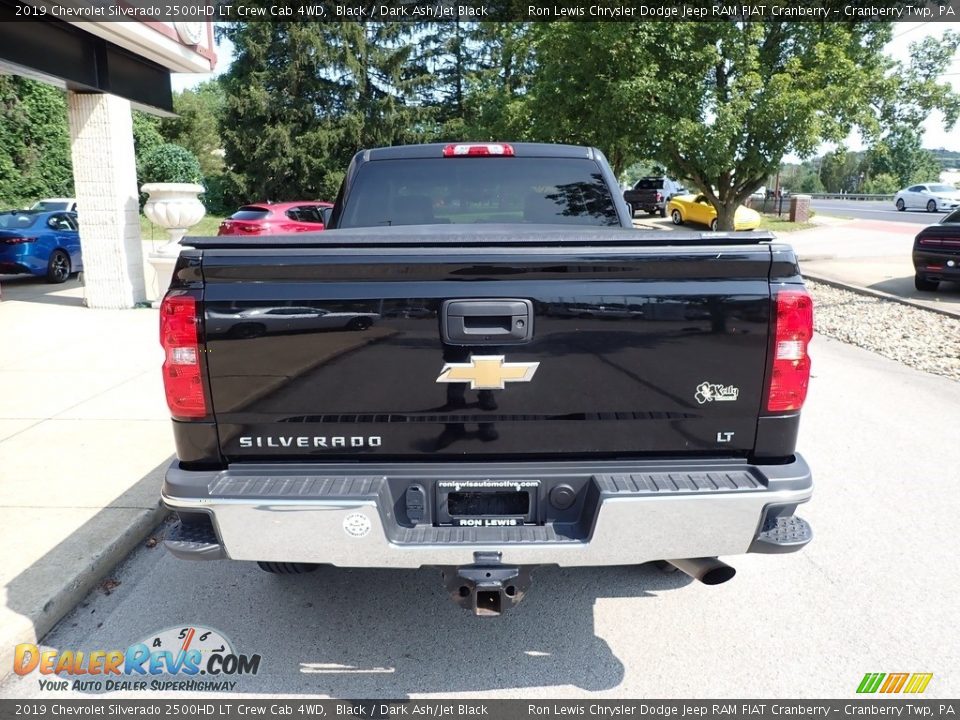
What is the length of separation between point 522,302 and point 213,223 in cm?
3261

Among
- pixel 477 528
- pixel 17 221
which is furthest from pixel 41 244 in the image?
pixel 477 528

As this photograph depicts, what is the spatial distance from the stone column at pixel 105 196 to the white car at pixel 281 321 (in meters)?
10.3

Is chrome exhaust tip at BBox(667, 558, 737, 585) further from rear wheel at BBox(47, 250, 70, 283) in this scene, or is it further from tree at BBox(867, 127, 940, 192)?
tree at BBox(867, 127, 940, 192)

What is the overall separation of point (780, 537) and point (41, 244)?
51.2 ft

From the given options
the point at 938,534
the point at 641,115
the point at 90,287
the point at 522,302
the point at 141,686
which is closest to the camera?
the point at 522,302

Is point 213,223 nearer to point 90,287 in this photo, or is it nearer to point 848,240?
point 90,287

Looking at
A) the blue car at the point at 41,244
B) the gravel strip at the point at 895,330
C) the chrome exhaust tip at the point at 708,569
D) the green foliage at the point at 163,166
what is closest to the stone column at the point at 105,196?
the blue car at the point at 41,244

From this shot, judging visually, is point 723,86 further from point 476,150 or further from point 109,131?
point 476,150

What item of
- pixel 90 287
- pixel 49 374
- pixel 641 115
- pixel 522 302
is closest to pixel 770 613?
pixel 522 302

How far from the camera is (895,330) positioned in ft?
32.9

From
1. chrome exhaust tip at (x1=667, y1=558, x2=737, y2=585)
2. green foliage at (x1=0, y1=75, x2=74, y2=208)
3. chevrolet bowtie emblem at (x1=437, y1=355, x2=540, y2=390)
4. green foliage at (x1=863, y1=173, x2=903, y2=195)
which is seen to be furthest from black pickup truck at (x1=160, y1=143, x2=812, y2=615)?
green foliage at (x1=863, y1=173, x2=903, y2=195)

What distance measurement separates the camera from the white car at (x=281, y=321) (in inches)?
99.5

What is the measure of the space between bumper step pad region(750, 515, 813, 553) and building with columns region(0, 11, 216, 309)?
1092 centimetres
